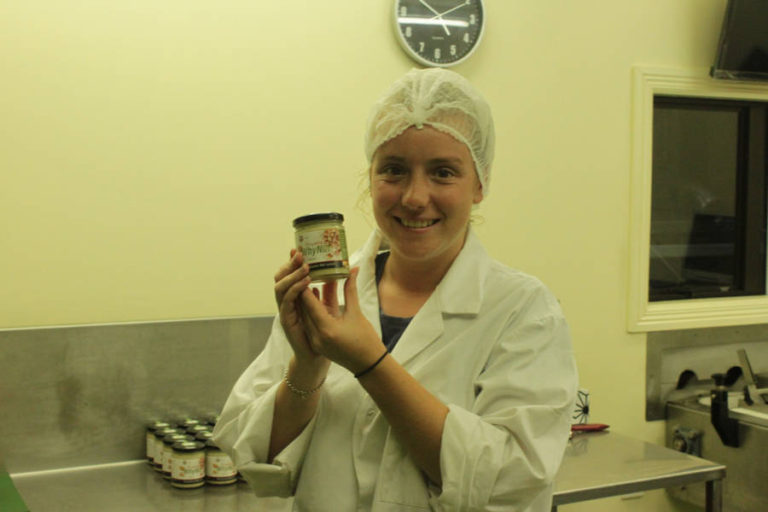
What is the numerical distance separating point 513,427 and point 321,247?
0.36 meters

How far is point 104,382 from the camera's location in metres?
2.18

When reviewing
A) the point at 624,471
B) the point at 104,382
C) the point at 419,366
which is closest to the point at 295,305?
the point at 419,366

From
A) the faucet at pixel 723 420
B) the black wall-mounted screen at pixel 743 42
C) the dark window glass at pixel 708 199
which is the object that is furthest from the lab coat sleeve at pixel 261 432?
the black wall-mounted screen at pixel 743 42

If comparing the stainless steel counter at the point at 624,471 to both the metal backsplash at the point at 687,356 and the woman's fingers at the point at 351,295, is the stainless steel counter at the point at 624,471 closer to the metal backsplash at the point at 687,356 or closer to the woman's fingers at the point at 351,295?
the metal backsplash at the point at 687,356

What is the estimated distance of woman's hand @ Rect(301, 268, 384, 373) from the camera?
1.11 metres

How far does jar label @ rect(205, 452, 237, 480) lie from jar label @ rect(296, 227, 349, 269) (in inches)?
42.0

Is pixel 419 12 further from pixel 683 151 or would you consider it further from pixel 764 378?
pixel 764 378

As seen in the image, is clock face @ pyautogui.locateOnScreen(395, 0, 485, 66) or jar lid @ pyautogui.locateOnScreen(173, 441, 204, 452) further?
clock face @ pyautogui.locateOnScreen(395, 0, 485, 66)

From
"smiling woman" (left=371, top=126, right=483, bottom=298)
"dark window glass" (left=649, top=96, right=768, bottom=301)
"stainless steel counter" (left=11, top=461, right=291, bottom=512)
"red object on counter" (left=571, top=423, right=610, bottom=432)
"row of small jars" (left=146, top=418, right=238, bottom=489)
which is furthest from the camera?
"dark window glass" (left=649, top=96, right=768, bottom=301)

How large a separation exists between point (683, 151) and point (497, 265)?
224cm

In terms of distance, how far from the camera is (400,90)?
1.29m

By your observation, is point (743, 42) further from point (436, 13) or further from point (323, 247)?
point (323, 247)

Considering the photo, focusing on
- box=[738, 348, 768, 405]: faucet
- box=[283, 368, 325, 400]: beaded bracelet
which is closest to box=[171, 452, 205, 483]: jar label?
box=[283, 368, 325, 400]: beaded bracelet

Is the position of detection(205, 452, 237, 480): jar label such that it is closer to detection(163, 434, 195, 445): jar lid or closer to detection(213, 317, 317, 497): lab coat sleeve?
detection(163, 434, 195, 445): jar lid
